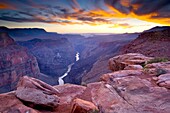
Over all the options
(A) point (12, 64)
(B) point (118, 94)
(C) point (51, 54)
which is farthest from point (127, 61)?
(C) point (51, 54)

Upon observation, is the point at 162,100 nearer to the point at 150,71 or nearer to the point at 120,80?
the point at 120,80


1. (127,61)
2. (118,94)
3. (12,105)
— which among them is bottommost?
(12,105)

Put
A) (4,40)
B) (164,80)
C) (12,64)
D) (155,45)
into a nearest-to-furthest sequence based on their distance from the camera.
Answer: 1. (164,80)
2. (155,45)
3. (12,64)
4. (4,40)

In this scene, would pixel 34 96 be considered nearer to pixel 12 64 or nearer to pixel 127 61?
pixel 127 61

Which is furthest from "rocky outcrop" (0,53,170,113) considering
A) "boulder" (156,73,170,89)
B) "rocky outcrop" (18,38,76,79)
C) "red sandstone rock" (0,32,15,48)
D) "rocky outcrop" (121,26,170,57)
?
"rocky outcrop" (18,38,76,79)

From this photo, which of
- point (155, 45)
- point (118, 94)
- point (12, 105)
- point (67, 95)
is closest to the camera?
point (12, 105)

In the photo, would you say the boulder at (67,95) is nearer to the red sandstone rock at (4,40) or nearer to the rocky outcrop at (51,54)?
the red sandstone rock at (4,40)

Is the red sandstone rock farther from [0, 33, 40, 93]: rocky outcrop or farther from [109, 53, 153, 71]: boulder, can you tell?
[109, 53, 153, 71]: boulder

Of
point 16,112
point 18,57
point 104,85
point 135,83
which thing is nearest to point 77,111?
point 16,112

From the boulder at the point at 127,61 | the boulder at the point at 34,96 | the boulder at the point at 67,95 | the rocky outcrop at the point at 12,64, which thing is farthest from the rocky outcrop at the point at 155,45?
the rocky outcrop at the point at 12,64
